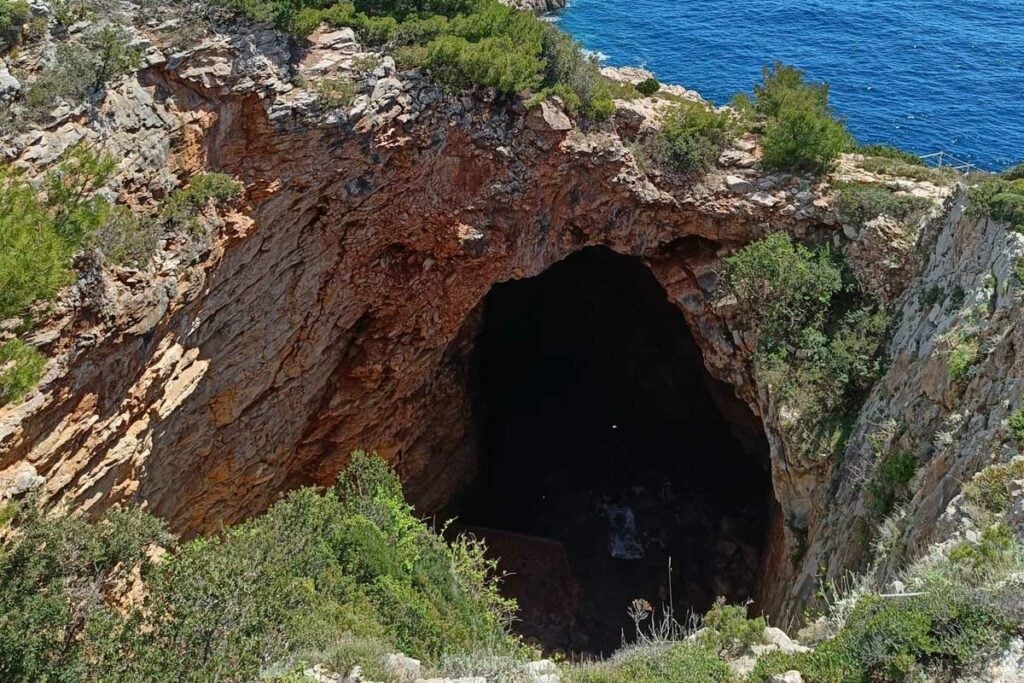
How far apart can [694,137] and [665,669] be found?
14.0 meters

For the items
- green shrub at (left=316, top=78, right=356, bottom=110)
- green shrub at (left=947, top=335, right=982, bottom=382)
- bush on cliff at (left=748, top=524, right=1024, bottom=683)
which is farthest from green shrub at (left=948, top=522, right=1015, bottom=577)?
green shrub at (left=316, top=78, right=356, bottom=110)

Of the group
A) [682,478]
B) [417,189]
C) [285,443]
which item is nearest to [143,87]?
[417,189]

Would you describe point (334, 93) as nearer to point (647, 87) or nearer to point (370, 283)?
point (370, 283)

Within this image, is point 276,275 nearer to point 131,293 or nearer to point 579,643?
point 131,293

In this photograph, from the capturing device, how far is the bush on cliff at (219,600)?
820 cm

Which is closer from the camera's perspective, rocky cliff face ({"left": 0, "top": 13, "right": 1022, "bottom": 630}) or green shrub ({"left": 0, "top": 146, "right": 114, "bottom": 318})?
green shrub ({"left": 0, "top": 146, "right": 114, "bottom": 318})

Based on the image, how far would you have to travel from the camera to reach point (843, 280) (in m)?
17.4

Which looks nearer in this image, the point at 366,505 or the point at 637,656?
the point at 637,656

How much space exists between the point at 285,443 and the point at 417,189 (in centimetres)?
728

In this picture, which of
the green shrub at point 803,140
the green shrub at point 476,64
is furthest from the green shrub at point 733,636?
the green shrub at point 476,64

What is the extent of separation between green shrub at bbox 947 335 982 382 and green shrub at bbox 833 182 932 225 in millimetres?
6308

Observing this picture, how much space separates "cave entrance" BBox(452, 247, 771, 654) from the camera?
22609 mm

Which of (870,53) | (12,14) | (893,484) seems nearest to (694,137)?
(893,484)

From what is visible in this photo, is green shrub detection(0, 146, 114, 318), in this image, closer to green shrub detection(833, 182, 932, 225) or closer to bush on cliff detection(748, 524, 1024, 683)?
bush on cliff detection(748, 524, 1024, 683)
